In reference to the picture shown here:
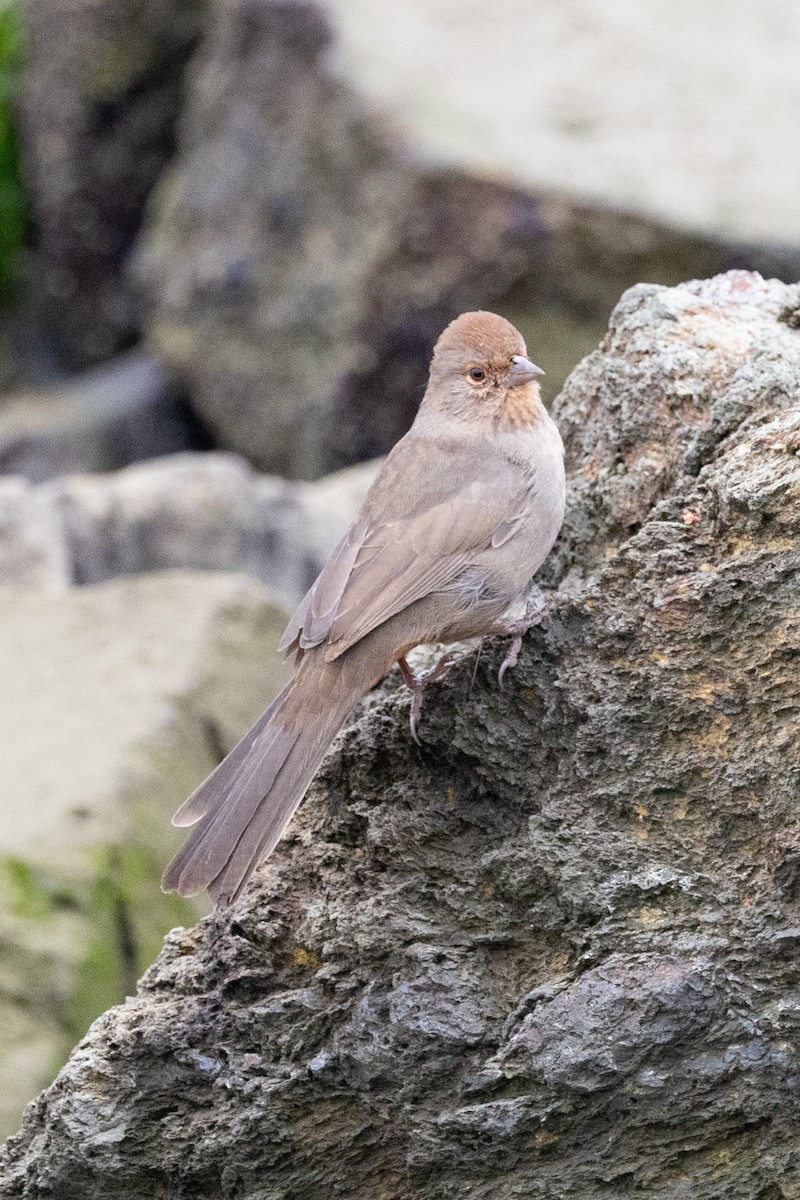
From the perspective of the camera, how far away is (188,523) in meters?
7.39

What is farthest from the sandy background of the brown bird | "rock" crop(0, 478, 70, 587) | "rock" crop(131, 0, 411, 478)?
the brown bird

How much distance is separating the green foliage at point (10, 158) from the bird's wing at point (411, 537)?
24.2ft

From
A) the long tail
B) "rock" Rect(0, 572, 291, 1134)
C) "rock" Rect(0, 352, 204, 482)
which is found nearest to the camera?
the long tail

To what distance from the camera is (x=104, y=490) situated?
7383mm

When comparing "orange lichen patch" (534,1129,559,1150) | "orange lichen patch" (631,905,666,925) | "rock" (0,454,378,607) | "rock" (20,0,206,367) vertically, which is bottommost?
"orange lichen patch" (534,1129,559,1150)

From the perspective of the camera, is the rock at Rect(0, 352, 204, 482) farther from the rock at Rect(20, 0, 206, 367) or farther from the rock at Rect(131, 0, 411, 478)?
the rock at Rect(20, 0, 206, 367)

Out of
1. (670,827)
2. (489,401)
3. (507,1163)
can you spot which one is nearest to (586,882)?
(670,827)

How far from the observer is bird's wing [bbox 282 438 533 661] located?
3572 millimetres

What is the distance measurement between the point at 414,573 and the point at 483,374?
0.75m

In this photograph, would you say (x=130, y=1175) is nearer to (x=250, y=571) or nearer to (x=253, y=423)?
(x=250, y=571)

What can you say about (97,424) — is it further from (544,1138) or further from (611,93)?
(544,1138)

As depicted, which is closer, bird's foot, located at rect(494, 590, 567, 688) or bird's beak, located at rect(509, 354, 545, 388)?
bird's foot, located at rect(494, 590, 567, 688)

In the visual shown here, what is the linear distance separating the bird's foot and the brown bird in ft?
0.06

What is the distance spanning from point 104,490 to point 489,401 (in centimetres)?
359
